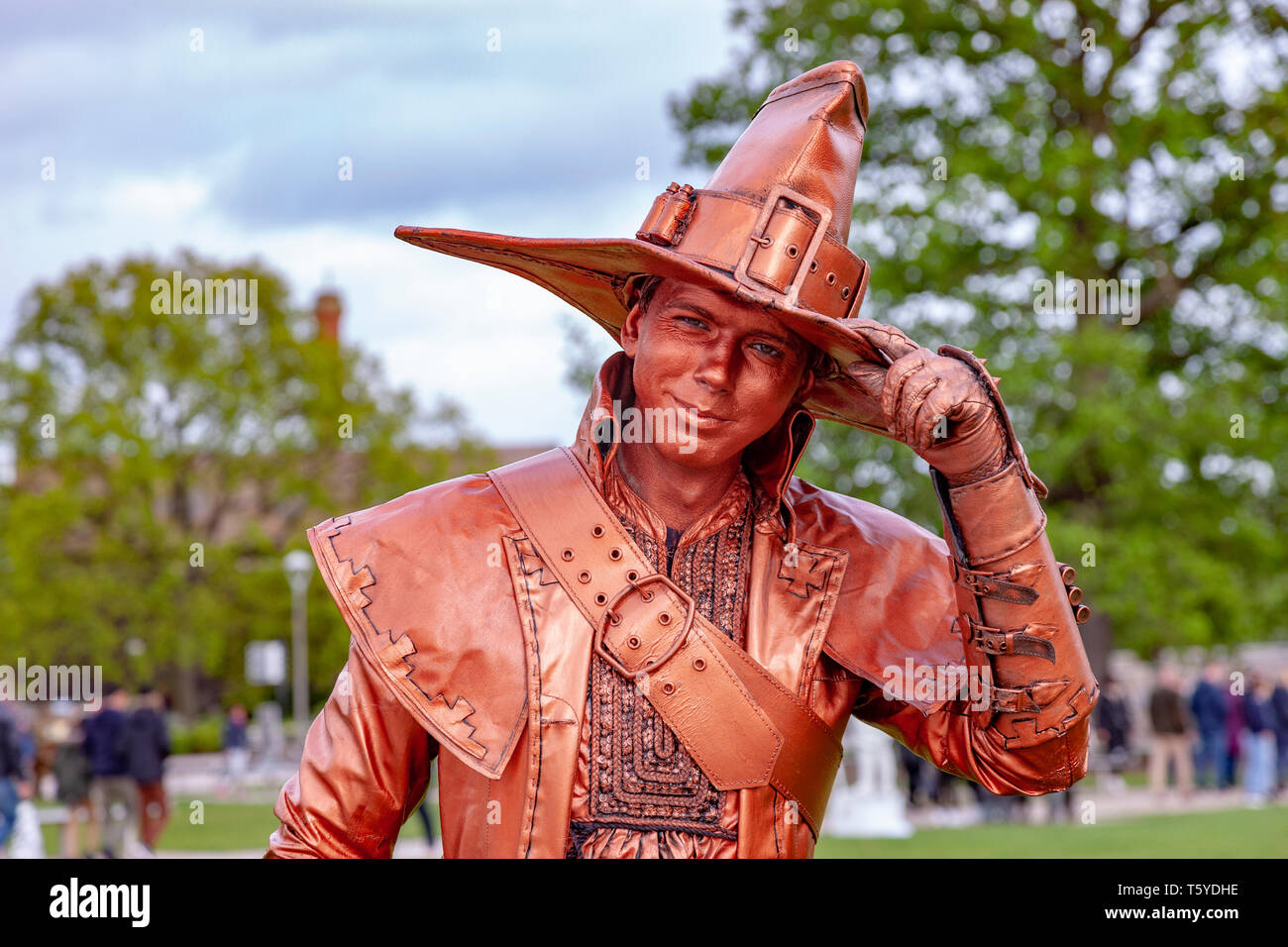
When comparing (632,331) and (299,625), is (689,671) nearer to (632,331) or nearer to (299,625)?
(632,331)

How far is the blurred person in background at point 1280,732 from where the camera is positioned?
16.3 meters


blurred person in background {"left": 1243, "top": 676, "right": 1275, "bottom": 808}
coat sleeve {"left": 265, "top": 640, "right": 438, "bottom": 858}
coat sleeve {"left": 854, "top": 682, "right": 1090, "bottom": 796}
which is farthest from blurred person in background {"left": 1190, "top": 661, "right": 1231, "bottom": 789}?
coat sleeve {"left": 265, "top": 640, "right": 438, "bottom": 858}

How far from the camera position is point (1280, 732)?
1639 centimetres

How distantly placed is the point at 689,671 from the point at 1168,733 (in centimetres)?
1509

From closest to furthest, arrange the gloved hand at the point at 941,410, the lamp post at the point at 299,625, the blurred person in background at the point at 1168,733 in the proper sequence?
the gloved hand at the point at 941,410 < the blurred person in background at the point at 1168,733 < the lamp post at the point at 299,625

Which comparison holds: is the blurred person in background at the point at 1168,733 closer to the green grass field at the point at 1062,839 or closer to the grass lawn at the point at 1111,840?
the green grass field at the point at 1062,839

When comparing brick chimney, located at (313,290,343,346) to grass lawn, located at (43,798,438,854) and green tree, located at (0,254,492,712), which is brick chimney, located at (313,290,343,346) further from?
grass lawn, located at (43,798,438,854)

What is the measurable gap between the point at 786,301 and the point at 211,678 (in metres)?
41.5

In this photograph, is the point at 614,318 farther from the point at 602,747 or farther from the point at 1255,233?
the point at 1255,233

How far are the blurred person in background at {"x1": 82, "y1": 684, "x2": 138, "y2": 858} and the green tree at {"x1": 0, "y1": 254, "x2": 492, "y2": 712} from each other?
17541 millimetres

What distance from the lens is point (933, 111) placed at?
19.1 meters

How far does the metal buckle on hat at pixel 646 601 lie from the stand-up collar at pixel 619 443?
179 mm

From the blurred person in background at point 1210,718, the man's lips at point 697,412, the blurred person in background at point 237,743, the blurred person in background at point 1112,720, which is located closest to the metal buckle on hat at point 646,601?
the man's lips at point 697,412

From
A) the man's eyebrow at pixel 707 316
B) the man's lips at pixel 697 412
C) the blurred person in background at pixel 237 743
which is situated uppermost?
the man's eyebrow at pixel 707 316
